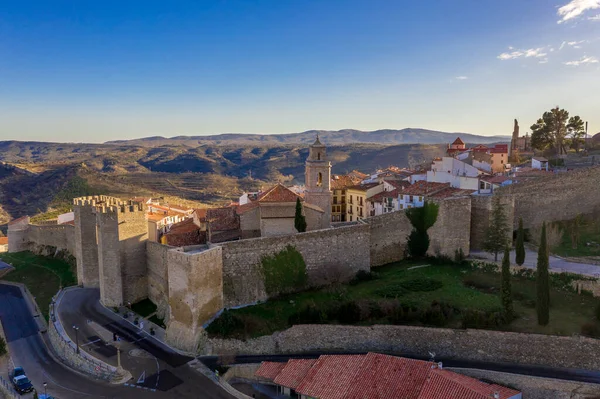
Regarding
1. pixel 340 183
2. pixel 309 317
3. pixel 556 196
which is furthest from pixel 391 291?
pixel 340 183

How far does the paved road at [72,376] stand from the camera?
1838 centimetres

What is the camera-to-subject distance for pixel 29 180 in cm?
9925

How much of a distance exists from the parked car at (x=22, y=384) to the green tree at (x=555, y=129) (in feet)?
155

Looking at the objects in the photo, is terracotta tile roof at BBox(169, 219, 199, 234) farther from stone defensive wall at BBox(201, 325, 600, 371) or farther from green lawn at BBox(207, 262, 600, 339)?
stone defensive wall at BBox(201, 325, 600, 371)

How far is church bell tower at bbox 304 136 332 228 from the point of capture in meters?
30.4

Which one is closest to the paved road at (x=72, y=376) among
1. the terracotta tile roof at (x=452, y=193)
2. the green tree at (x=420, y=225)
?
the green tree at (x=420, y=225)

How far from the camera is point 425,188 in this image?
3288 centimetres

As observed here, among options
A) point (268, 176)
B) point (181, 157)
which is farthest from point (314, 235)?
point (181, 157)

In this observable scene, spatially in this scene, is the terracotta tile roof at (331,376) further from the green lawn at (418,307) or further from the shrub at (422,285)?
the shrub at (422,285)

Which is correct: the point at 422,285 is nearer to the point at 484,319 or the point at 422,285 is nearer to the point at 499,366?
the point at 484,319

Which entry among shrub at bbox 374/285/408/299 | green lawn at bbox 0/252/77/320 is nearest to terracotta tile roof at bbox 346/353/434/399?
shrub at bbox 374/285/408/299

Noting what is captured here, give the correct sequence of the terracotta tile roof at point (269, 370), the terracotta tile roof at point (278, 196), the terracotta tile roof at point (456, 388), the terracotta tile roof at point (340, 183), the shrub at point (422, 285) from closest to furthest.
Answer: the terracotta tile roof at point (456, 388)
the terracotta tile roof at point (269, 370)
the shrub at point (422, 285)
the terracotta tile roof at point (278, 196)
the terracotta tile roof at point (340, 183)

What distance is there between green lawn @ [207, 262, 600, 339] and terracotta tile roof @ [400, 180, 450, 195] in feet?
29.0

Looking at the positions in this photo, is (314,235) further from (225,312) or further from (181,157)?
(181,157)
